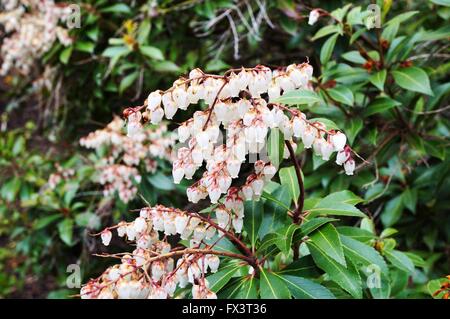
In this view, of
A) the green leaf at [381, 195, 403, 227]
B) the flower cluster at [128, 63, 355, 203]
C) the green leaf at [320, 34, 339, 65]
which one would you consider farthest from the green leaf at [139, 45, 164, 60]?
the flower cluster at [128, 63, 355, 203]

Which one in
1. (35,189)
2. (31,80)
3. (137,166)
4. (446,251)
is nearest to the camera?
(446,251)

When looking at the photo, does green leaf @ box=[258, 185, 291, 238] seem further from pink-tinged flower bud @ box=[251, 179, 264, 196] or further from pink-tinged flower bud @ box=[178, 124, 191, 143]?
pink-tinged flower bud @ box=[178, 124, 191, 143]

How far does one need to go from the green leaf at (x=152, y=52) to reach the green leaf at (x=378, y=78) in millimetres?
1091

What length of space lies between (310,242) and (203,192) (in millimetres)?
299

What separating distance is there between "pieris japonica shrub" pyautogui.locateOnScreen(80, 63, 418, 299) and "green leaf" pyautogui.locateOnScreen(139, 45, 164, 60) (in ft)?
4.98

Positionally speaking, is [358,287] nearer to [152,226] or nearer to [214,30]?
[152,226]

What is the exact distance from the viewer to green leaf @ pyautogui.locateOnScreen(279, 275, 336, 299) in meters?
1.28

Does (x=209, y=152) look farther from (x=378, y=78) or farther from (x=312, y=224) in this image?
(x=378, y=78)

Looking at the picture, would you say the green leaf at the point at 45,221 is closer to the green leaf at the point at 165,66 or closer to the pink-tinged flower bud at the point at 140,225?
the green leaf at the point at 165,66

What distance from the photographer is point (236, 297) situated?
1.30 metres

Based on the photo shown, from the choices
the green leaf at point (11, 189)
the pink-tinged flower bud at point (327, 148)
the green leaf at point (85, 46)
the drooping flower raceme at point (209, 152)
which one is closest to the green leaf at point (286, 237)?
the drooping flower raceme at point (209, 152)

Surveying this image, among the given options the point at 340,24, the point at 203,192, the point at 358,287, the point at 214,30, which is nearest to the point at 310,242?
the point at 358,287

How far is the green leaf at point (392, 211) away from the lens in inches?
93.1

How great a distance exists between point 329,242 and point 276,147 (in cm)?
25
